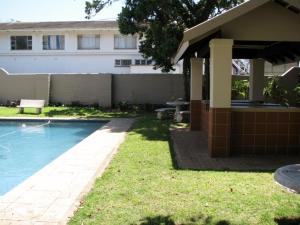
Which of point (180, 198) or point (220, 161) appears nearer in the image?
point (180, 198)

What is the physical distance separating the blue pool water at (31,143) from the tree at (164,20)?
4.51m

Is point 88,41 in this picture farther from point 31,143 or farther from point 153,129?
point 153,129

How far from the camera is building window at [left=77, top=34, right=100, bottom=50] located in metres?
37.6

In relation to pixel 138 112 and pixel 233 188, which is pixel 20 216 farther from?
pixel 138 112

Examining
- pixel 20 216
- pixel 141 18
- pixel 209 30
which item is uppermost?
pixel 141 18

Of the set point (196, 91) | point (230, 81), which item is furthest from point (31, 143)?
point (230, 81)

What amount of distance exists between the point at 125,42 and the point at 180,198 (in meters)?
32.0

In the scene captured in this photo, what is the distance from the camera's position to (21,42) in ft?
126

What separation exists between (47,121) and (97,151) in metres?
9.04

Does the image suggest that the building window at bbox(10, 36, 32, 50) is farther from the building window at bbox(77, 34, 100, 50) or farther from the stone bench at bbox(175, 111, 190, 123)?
the stone bench at bbox(175, 111, 190, 123)

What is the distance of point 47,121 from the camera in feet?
63.1

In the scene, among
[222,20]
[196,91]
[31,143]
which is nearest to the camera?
[222,20]

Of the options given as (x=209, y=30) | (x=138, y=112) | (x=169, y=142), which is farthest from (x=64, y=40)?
(x=209, y=30)

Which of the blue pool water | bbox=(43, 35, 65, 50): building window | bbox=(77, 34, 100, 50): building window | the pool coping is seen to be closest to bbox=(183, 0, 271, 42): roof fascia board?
the pool coping
